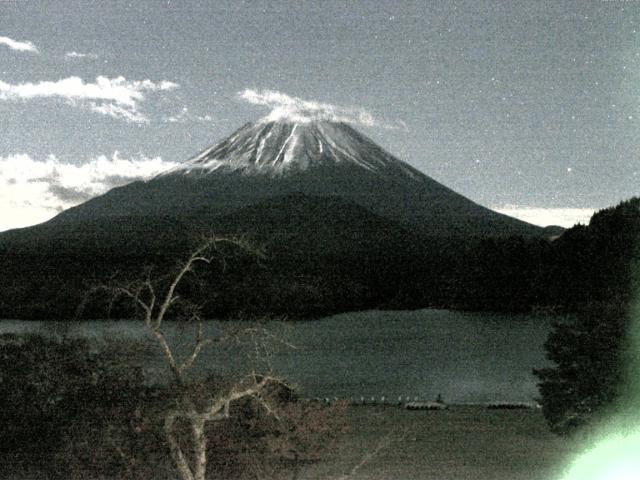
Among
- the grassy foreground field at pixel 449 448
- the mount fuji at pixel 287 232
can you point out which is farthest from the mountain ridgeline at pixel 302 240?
the grassy foreground field at pixel 449 448


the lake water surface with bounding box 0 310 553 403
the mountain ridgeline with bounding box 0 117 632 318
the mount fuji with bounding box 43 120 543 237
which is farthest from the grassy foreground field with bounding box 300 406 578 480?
the mount fuji with bounding box 43 120 543 237

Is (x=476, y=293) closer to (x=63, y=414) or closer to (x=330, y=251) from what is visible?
(x=330, y=251)

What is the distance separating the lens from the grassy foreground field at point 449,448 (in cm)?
838

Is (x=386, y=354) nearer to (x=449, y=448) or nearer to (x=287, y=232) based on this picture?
(x=449, y=448)

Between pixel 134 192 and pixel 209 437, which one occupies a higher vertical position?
pixel 134 192

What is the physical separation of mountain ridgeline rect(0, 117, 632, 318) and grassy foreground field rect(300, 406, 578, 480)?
94.3 ft

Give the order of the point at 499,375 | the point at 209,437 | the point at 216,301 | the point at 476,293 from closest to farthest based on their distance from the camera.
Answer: the point at 209,437 < the point at 499,375 < the point at 216,301 < the point at 476,293

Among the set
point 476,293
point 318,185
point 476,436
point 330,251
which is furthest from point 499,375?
point 318,185

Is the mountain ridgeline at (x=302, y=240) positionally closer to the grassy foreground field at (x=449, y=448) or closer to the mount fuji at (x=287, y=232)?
the mount fuji at (x=287, y=232)

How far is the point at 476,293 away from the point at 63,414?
166 feet

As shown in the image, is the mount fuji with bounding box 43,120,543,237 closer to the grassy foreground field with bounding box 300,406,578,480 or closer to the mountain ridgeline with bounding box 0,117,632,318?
the mountain ridgeline with bounding box 0,117,632,318

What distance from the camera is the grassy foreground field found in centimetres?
838

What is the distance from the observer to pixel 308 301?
5722 cm

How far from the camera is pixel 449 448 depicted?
957cm
